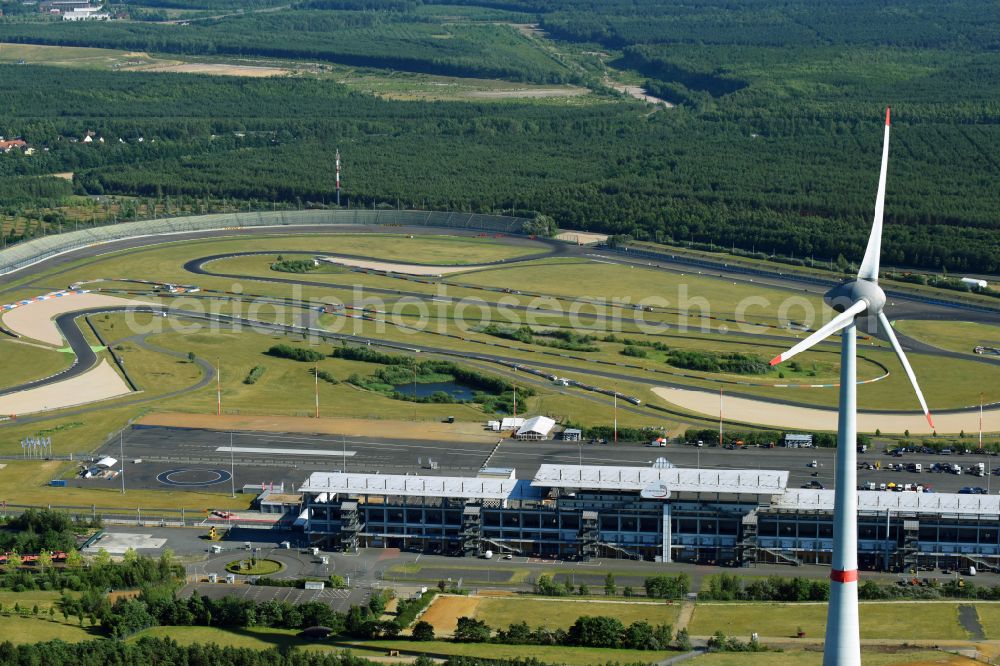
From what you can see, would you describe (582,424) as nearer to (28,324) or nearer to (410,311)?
(410,311)

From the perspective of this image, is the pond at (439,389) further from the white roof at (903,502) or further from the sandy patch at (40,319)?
the white roof at (903,502)

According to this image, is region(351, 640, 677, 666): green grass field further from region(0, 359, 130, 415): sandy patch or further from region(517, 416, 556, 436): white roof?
region(0, 359, 130, 415): sandy patch

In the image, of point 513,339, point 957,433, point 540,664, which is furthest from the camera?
point 513,339

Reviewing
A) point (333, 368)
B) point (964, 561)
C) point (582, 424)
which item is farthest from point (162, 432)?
point (964, 561)

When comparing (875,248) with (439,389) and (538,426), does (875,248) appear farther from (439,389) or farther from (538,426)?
(439,389)

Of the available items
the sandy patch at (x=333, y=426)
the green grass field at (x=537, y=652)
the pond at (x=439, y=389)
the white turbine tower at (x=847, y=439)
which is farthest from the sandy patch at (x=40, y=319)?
the white turbine tower at (x=847, y=439)

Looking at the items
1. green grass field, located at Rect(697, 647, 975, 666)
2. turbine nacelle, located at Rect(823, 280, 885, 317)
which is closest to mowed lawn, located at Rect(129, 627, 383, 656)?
green grass field, located at Rect(697, 647, 975, 666)
